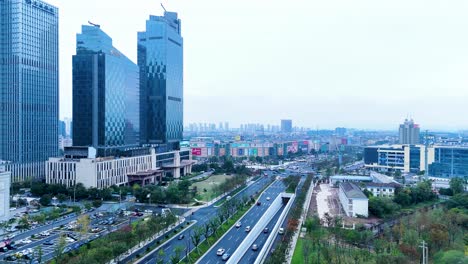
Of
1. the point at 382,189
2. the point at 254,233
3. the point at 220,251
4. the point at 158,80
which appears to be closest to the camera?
the point at 220,251

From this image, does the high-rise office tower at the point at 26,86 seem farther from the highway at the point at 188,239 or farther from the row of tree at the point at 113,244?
the row of tree at the point at 113,244

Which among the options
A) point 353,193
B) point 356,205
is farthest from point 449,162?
point 356,205

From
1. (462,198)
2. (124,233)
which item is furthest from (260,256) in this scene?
(462,198)

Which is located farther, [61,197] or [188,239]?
[61,197]

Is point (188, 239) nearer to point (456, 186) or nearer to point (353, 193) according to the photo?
point (353, 193)

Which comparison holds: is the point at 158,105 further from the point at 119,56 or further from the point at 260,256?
the point at 260,256

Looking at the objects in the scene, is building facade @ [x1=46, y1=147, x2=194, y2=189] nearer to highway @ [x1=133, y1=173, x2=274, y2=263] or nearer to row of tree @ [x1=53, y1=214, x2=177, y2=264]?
highway @ [x1=133, y1=173, x2=274, y2=263]
